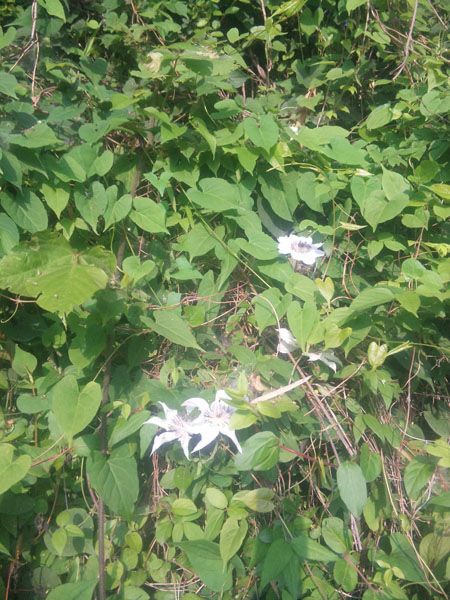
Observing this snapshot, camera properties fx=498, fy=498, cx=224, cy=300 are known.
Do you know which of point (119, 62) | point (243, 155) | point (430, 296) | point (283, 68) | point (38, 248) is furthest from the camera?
point (283, 68)

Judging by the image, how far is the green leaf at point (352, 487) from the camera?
1.09 meters

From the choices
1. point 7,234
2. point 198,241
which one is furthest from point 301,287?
point 7,234

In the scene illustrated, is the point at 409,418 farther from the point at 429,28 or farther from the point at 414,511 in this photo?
the point at 429,28

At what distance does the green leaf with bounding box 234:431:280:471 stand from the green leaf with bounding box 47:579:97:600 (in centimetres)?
46

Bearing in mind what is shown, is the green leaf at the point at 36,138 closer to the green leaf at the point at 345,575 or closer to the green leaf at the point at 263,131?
the green leaf at the point at 263,131

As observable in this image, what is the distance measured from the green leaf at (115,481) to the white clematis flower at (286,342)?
0.45 metres

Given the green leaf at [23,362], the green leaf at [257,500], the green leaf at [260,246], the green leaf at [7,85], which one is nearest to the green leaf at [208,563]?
the green leaf at [257,500]

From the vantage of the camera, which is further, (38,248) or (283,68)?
(283,68)

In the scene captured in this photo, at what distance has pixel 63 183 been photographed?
1.29 meters

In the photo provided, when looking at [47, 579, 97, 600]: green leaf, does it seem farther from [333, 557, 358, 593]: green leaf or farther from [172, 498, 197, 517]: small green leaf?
[333, 557, 358, 593]: green leaf

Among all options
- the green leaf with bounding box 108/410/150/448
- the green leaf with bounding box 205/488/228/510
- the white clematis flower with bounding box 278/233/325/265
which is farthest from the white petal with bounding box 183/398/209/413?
the white clematis flower with bounding box 278/233/325/265

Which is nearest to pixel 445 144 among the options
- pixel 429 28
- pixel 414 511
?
pixel 429 28

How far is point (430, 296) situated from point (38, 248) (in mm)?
919

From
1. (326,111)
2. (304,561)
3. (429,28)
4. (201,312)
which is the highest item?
(429,28)
